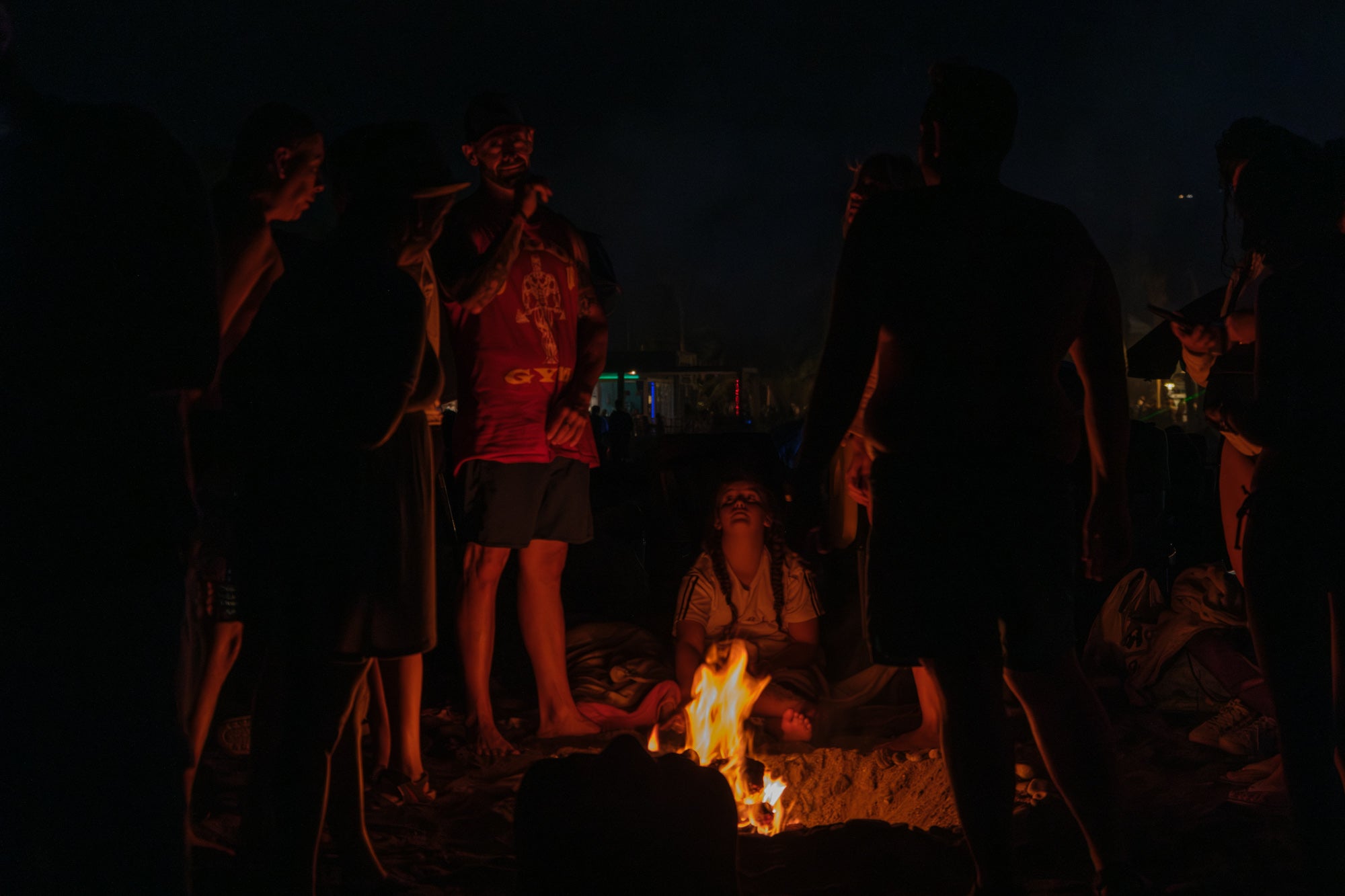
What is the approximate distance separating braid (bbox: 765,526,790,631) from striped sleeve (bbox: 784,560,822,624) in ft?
0.08

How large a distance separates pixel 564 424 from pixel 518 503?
0.39 metres

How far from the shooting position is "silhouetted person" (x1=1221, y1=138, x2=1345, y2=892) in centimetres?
236

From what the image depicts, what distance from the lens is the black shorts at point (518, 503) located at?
4.18 m

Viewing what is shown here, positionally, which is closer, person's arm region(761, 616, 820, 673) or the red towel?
the red towel

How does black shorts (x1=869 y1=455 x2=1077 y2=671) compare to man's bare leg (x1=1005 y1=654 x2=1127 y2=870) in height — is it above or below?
above

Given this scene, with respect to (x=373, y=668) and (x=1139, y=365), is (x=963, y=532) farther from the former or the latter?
(x=1139, y=365)

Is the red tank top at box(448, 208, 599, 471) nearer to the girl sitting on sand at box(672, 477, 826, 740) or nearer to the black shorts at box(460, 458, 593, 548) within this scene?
the black shorts at box(460, 458, 593, 548)

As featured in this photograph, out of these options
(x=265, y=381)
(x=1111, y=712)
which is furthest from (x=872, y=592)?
(x=1111, y=712)

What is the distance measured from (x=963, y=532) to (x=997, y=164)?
2.95 feet

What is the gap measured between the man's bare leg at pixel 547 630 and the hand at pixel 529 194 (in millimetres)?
1391

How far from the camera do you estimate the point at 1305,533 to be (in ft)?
7.77

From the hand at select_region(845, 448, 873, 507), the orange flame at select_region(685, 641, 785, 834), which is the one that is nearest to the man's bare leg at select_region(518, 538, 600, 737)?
the orange flame at select_region(685, 641, 785, 834)

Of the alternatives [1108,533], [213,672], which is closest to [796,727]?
[1108,533]

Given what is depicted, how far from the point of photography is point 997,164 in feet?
7.97
